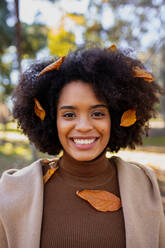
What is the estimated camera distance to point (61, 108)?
173 cm

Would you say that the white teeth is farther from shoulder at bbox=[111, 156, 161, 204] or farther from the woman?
shoulder at bbox=[111, 156, 161, 204]

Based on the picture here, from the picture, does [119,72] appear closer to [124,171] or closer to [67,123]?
[67,123]

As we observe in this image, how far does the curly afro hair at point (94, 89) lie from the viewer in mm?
1763

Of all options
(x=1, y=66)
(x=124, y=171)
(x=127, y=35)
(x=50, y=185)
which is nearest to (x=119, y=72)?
(x=124, y=171)

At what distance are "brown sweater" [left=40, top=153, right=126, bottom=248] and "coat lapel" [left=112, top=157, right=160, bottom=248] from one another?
6 cm

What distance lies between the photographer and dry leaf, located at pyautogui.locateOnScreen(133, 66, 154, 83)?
1816mm

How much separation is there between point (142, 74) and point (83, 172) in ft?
2.53

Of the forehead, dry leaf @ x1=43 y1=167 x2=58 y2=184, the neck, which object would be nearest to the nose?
the forehead

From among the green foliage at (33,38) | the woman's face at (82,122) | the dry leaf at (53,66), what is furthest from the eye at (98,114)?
the green foliage at (33,38)

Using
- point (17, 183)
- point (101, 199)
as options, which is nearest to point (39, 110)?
point (17, 183)

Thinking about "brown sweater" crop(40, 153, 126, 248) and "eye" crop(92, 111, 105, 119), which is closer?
"brown sweater" crop(40, 153, 126, 248)

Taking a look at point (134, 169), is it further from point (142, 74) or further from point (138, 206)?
point (142, 74)

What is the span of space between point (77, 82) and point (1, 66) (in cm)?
1041

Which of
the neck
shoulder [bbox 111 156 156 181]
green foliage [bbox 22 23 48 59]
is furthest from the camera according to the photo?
green foliage [bbox 22 23 48 59]
